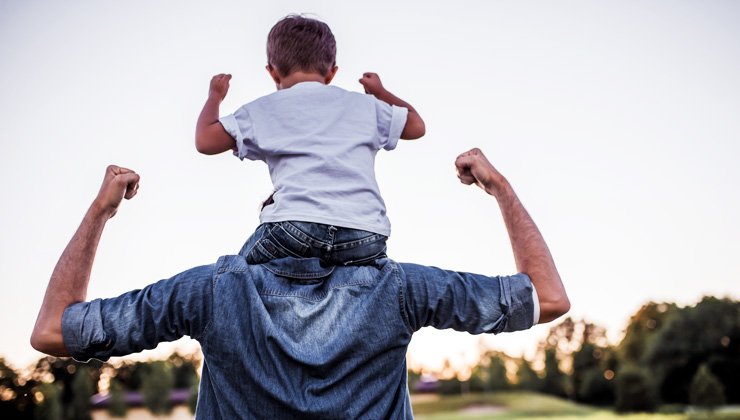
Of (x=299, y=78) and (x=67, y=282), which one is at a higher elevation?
(x=299, y=78)

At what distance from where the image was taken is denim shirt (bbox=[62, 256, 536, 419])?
2.14 m

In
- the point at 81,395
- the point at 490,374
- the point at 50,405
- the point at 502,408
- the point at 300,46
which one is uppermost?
the point at 300,46

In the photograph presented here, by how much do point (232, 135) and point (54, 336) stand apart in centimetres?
86

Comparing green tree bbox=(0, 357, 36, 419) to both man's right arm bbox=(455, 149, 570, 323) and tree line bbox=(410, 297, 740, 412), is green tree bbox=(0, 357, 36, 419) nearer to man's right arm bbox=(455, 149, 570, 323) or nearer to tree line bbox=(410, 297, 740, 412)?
man's right arm bbox=(455, 149, 570, 323)

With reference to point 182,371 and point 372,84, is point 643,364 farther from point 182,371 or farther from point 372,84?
point 372,84

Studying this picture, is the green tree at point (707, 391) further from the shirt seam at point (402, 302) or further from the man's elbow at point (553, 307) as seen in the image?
the shirt seam at point (402, 302)

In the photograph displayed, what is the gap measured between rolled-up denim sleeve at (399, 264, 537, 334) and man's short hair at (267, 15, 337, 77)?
93 cm

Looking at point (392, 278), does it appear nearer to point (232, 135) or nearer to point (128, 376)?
point (232, 135)

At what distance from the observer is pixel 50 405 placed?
47875 millimetres

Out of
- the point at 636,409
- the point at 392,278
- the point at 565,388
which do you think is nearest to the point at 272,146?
the point at 392,278

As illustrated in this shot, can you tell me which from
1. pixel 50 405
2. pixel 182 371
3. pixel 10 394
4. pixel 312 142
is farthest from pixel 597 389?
pixel 312 142

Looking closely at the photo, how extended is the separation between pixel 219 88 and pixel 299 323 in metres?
1.04

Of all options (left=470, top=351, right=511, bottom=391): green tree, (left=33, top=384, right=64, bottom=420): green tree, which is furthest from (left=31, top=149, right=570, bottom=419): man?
(left=470, top=351, right=511, bottom=391): green tree

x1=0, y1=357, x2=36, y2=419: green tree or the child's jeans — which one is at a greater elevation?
the child's jeans
